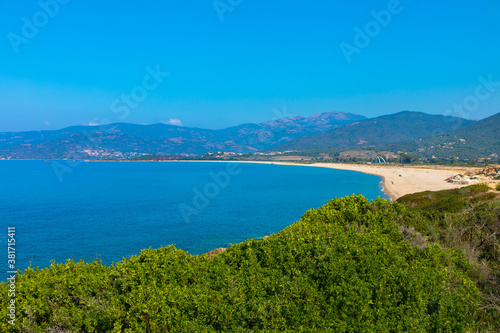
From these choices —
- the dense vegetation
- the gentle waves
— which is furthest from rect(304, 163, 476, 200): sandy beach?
the dense vegetation

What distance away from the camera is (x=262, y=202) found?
69.8 metres

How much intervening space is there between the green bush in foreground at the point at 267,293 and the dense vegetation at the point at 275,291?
0.03 metres

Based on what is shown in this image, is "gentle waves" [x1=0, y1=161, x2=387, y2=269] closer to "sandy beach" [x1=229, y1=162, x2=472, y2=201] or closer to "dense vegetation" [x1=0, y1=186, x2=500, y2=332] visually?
"sandy beach" [x1=229, y1=162, x2=472, y2=201]

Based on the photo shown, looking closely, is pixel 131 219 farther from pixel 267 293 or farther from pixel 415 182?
pixel 415 182

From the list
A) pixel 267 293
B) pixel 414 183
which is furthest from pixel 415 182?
pixel 267 293

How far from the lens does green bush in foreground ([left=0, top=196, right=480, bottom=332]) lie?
8.00 metres

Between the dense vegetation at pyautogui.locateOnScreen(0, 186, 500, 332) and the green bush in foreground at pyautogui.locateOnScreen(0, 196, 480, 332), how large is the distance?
3 centimetres

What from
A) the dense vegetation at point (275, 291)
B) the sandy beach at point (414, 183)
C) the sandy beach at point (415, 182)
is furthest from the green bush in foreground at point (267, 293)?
the sandy beach at point (414, 183)

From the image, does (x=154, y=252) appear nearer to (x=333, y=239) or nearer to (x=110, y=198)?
(x=333, y=239)

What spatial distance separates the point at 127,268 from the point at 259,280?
4866 millimetres

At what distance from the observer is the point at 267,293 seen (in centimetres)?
974

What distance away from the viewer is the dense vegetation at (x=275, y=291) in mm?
8016

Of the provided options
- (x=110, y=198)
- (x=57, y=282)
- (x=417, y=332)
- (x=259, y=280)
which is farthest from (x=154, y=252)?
(x=110, y=198)

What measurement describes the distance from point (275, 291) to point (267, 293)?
1.12ft
